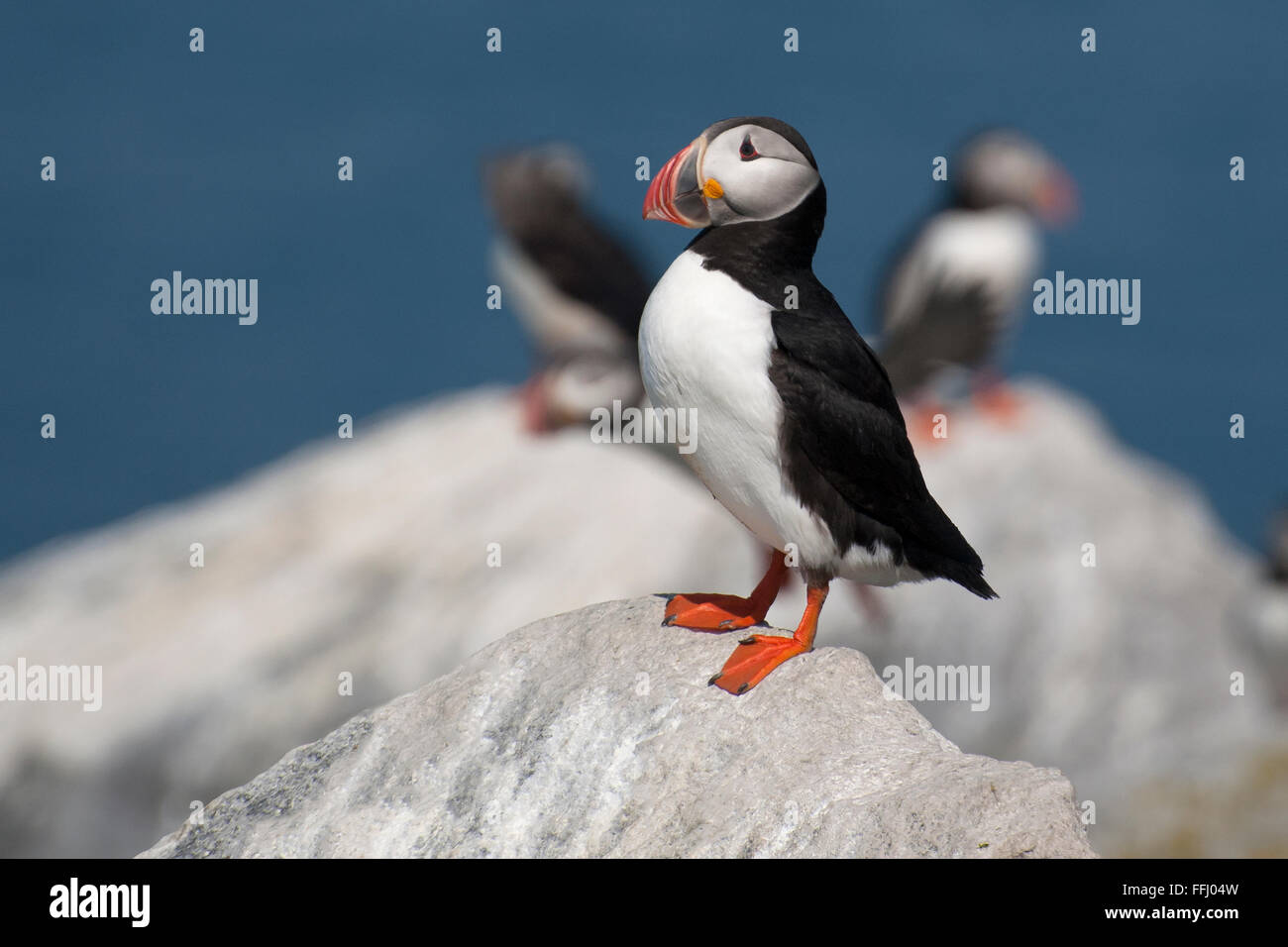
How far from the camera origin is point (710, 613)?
190 inches

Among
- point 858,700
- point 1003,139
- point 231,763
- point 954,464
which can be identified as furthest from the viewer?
point 1003,139

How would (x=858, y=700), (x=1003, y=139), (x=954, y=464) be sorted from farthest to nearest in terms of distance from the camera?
(x=1003, y=139)
(x=954, y=464)
(x=858, y=700)

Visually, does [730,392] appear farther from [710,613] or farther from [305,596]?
[305,596]

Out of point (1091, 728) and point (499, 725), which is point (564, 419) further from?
point (499, 725)

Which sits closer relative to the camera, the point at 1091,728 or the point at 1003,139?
the point at 1091,728

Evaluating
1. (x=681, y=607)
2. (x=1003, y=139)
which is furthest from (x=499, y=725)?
(x=1003, y=139)

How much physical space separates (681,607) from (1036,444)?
760 cm

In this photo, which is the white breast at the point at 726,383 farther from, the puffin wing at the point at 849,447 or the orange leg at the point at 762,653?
the orange leg at the point at 762,653

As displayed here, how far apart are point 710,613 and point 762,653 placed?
31 cm

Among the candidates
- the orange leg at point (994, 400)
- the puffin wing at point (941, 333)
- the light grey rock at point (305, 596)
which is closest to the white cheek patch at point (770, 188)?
the puffin wing at point (941, 333)

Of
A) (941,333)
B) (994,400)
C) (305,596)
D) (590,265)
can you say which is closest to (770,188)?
(941,333)

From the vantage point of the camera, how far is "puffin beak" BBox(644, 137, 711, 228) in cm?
448

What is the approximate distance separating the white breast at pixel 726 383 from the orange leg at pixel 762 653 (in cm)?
16

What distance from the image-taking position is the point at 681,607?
4.87m
